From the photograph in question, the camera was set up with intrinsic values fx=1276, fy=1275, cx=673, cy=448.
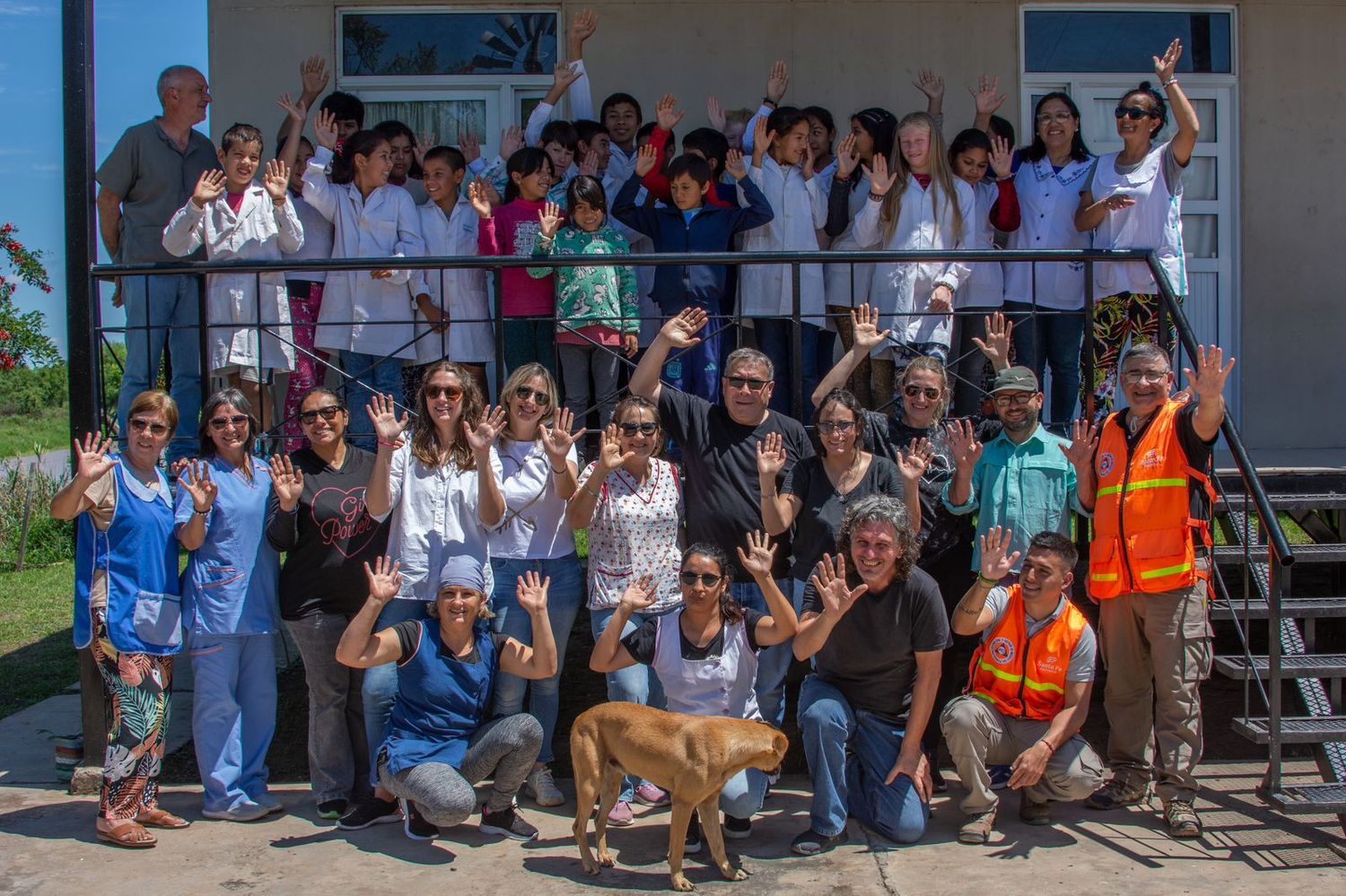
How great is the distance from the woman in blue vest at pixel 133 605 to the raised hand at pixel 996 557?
3103mm

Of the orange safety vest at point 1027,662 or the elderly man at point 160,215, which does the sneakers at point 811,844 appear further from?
the elderly man at point 160,215

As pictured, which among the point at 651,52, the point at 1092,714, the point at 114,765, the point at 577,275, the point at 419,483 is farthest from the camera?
the point at 651,52

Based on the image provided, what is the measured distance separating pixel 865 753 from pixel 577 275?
2.51 meters

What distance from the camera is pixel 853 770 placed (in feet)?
15.9

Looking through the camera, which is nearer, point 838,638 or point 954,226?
point 838,638

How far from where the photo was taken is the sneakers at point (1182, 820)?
462cm

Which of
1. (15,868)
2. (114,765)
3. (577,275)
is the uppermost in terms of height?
(577,275)

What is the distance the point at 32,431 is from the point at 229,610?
25.2 meters

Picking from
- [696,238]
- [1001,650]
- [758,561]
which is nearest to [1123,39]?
→ [696,238]

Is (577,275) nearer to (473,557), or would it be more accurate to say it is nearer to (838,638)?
(473,557)

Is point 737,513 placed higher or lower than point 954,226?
lower

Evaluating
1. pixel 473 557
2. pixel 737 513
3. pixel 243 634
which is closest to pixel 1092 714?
pixel 737 513

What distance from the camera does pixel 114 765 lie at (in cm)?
476

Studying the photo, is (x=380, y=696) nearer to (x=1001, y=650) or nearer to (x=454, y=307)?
(x=454, y=307)
